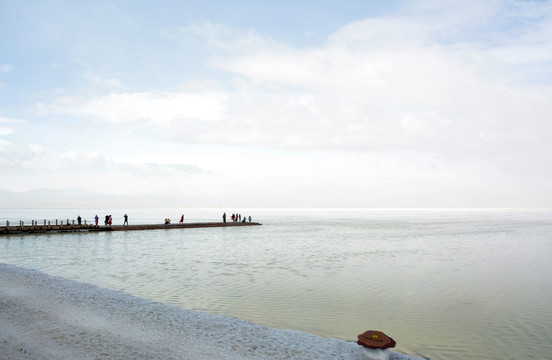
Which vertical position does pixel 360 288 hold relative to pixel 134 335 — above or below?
below

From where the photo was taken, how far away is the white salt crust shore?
33.7 feet

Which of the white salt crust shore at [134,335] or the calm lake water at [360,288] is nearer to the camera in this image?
the white salt crust shore at [134,335]

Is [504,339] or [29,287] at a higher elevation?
[29,287]

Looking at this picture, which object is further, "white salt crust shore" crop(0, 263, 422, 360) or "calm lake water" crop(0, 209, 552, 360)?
"calm lake water" crop(0, 209, 552, 360)

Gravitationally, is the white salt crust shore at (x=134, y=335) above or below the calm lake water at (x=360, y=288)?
above

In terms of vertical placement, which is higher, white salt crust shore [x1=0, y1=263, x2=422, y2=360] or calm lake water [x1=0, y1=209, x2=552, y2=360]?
white salt crust shore [x1=0, y1=263, x2=422, y2=360]

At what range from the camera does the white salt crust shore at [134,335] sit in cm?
1027

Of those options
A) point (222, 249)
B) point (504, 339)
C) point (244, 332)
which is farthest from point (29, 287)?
point (222, 249)

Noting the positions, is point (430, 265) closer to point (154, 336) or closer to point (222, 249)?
point (222, 249)

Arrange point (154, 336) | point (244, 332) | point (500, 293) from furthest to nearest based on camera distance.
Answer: point (500, 293)
point (244, 332)
point (154, 336)

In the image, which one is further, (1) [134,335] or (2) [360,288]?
(2) [360,288]

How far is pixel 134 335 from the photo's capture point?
38.6 ft

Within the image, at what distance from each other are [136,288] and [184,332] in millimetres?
10087

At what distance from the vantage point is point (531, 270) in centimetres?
2831
